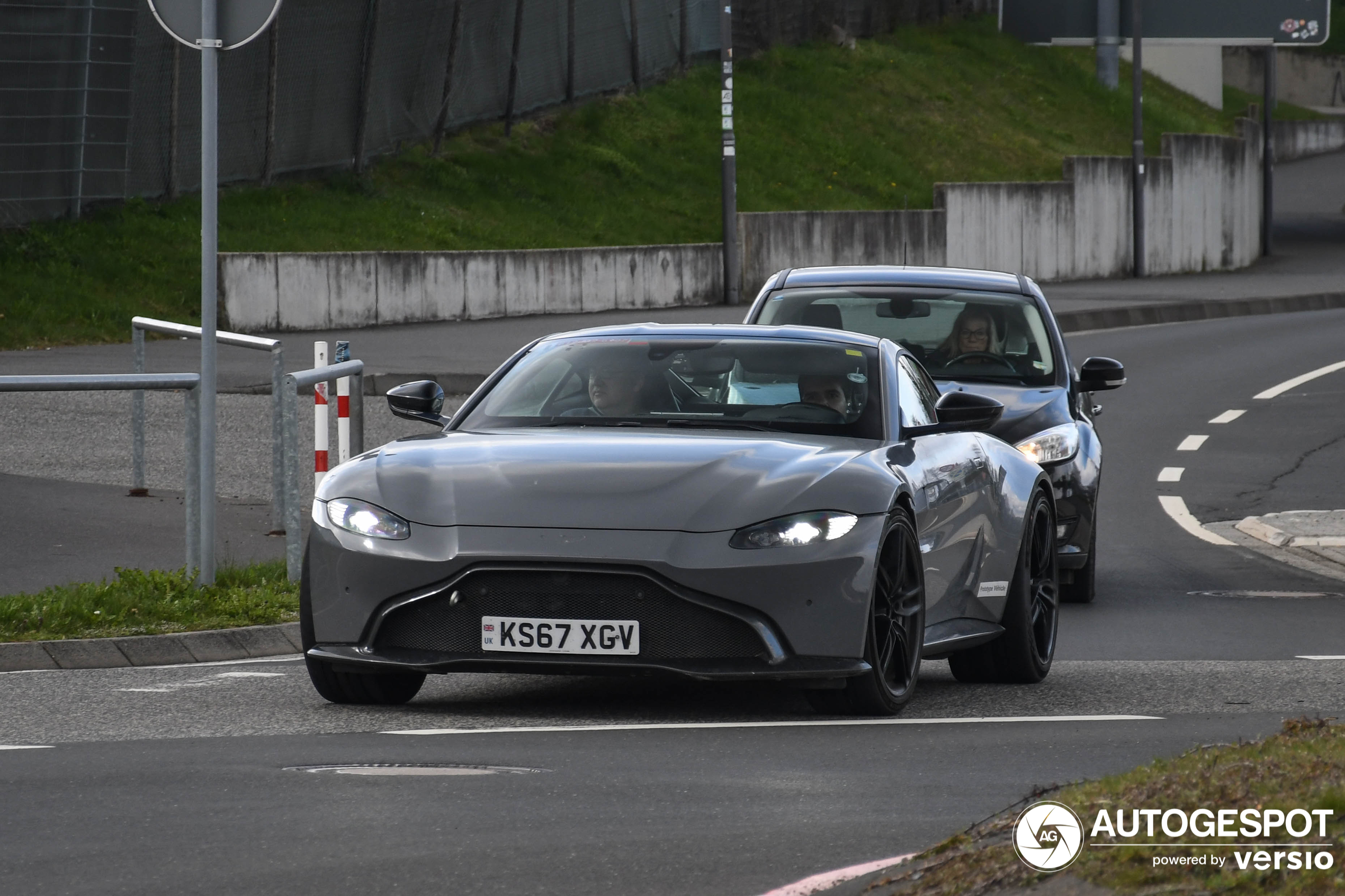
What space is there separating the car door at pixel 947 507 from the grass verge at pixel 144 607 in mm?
3230

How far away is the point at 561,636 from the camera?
7609 mm

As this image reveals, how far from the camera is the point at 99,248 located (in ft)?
96.6

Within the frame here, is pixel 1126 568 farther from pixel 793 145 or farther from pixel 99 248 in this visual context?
pixel 793 145

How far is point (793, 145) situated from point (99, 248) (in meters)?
18.0

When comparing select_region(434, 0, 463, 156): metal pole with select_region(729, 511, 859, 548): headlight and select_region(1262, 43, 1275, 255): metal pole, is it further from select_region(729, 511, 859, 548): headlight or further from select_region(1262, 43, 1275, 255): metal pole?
select_region(729, 511, 859, 548): headlight

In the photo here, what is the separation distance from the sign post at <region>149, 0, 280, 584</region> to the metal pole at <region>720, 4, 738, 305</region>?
971 inches

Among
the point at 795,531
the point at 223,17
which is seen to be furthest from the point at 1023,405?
the point at 795,531

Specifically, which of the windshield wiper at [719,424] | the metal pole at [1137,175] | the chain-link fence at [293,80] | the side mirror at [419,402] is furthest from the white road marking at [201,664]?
the metal pole at [1137,175]

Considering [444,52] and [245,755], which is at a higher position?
[444,52]

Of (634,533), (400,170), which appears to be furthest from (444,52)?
(634,533)

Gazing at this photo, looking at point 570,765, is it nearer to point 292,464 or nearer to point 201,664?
point 201,664

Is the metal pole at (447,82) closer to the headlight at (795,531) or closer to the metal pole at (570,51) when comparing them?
the metal pole at (570,51)

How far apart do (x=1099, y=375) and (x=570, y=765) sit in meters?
6.81

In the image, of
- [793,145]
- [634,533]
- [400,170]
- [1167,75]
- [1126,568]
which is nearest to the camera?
[634,533]
